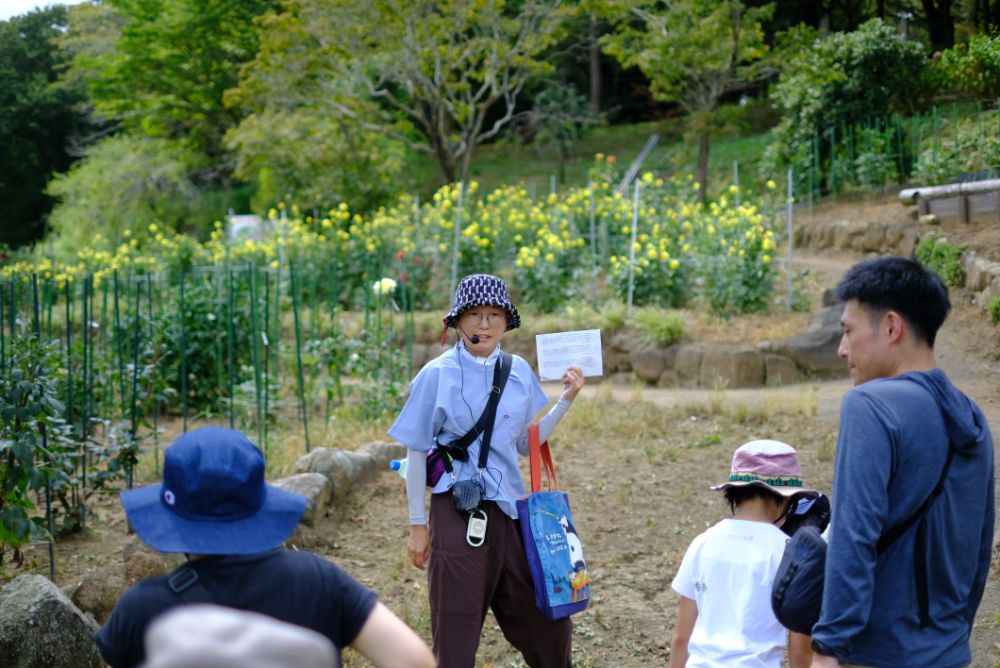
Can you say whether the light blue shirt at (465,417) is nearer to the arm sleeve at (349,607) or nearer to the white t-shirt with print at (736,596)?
the white t-shirt with print at (736,596)

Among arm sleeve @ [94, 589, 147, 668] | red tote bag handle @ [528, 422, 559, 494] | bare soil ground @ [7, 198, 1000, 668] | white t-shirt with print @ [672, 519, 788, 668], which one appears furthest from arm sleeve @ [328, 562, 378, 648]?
bare soil ground @ [7, 198, 1000, 668]

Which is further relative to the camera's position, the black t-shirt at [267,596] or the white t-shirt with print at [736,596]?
the white t-shirt with print at [736,596]

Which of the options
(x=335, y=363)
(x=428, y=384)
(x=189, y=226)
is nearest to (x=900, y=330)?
(x=428, y=384)

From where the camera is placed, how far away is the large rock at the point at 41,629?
3.84m

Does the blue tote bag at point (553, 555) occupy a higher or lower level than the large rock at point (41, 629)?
higher

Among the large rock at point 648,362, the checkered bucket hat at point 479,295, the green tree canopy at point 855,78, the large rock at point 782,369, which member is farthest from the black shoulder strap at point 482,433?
the green tree canopy at point 855,78

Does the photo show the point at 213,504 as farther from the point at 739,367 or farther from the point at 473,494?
the point at 739,367

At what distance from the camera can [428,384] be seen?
3.54 m

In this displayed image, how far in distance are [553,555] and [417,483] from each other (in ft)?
1.63

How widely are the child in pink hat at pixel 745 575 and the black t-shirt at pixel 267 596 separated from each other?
110cm

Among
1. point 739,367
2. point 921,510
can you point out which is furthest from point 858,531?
point 739,367

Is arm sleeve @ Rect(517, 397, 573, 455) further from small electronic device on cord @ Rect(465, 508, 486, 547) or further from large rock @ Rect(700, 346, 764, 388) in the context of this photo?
large rock @ Rect(700, 346, 764, 388)

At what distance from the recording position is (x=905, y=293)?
238cm

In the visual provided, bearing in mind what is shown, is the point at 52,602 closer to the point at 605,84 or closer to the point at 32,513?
the point at 32,513
